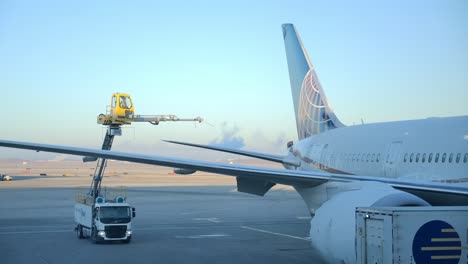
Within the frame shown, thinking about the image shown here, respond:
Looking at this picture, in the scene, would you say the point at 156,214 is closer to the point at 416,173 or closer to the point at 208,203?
the point at 208,203

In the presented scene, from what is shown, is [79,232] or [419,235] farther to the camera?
[79,232]

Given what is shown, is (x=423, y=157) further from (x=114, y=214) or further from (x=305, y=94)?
(x=305, y=94)

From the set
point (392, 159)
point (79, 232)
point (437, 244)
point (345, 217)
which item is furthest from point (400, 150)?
point (79, 232)

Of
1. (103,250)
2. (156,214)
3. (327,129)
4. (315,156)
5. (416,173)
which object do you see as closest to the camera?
(416,173)

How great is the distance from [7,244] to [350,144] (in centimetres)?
1331

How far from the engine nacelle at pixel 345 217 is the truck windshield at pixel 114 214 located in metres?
11.7

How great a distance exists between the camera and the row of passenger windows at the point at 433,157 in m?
18.3

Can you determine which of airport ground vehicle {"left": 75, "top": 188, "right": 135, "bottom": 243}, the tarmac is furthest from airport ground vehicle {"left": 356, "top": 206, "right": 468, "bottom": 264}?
airport ground vehicle {"left": 75, "top": 188, "right": 135, "bottom": 243}

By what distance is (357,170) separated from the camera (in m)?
24.2

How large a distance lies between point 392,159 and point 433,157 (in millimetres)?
2372

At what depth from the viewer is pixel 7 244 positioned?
25.3 m

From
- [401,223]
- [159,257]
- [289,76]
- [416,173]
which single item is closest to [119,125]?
[289,76]

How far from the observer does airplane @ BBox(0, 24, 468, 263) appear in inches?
611

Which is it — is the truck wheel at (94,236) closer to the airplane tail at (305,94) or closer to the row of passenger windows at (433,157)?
the airplane tail at (305,94)
